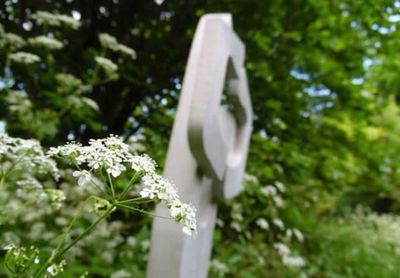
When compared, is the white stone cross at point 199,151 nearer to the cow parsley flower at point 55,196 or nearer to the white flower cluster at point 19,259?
the cow parsley flower at point 55,196

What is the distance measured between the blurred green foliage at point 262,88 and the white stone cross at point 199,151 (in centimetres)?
55

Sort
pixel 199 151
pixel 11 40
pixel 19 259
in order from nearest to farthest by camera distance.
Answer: pixel 19 259 < pixel 199 151 < pixel 11 40

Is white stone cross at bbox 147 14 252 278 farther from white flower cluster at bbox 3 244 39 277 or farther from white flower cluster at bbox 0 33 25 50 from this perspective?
white flower cluster at bbox 3 244 39 277

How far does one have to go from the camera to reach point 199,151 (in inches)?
69.1

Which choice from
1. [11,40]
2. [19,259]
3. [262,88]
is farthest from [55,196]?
[262,88]

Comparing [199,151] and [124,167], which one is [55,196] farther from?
[199,151]

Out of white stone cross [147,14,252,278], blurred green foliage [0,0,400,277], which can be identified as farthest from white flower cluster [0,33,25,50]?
white stone cross [147,14,252,278]

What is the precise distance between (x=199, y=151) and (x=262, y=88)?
64.1 inches

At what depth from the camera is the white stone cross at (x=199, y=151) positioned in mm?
1725

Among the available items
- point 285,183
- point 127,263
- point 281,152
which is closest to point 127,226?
point 127,263

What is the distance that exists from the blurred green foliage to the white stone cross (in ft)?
1.81

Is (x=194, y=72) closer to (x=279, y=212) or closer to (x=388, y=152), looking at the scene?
(x=279, y=212)

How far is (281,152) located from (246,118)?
871mm

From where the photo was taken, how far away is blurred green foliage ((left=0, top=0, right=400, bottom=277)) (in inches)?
98.8
